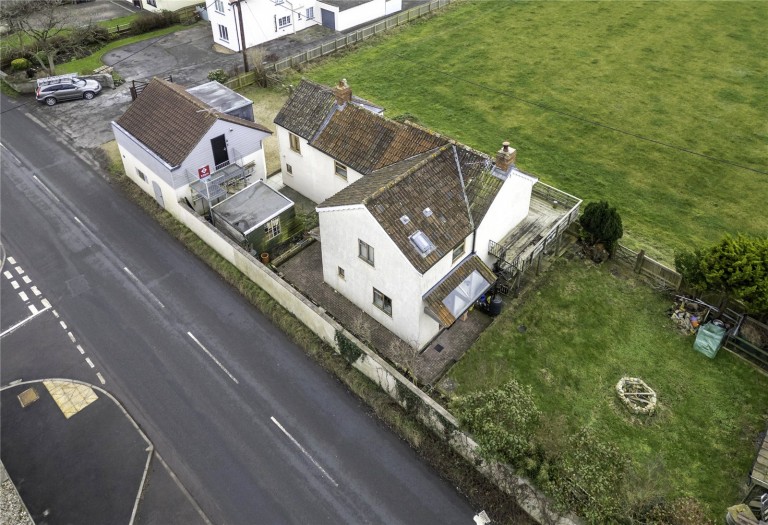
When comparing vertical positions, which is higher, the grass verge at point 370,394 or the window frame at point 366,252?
the window frame at point 366,252

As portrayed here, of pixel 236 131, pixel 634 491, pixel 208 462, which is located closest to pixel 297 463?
pixel 208 462

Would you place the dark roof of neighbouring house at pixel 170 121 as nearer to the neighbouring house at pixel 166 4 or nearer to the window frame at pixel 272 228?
the window frame at pixel 272 228

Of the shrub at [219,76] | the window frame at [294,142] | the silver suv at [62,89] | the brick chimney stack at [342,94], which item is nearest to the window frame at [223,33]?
the shrub at [219,76]

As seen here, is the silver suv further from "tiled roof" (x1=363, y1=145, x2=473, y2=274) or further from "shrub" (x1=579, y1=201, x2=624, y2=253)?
"shrub" (x1=579, y1=201, x2=624, y2=253)

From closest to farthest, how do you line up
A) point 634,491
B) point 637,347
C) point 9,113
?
point 634,491, point 637,347, point 9,113

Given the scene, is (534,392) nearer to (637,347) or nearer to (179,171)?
(637,347)

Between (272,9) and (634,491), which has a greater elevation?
(272,9)

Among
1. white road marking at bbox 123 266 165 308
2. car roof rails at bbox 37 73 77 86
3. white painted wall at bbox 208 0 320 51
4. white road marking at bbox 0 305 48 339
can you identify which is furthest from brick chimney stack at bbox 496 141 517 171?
car roof rails at bbox 37 73 77 86
